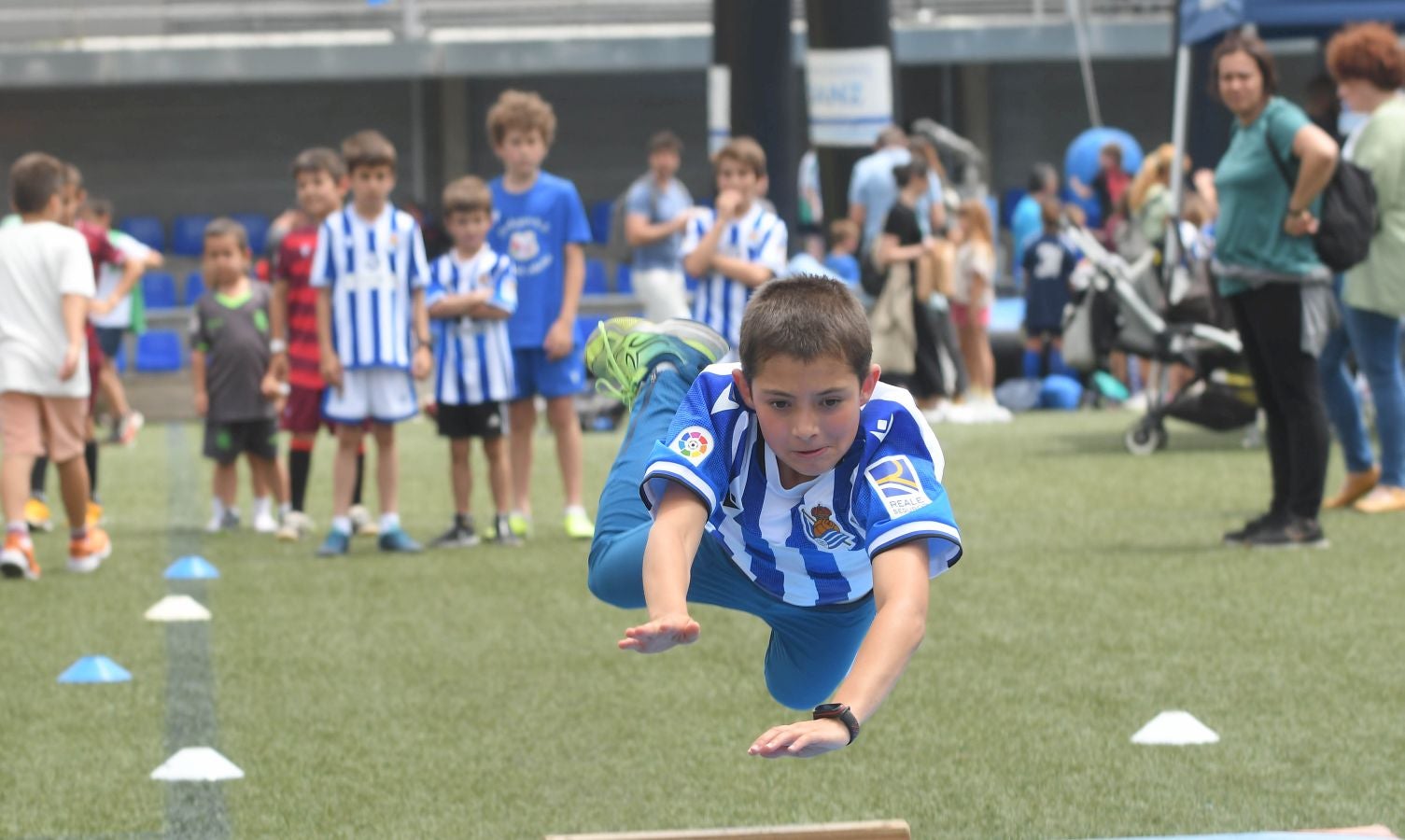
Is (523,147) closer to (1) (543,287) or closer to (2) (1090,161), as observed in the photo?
(1) (543,287)

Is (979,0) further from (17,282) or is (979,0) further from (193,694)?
(193,694)

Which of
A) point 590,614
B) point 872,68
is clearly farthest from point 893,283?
point 590,614

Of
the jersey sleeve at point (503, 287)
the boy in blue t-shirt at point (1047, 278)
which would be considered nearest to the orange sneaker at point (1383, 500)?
the jersey sleeve at point (503, 287)

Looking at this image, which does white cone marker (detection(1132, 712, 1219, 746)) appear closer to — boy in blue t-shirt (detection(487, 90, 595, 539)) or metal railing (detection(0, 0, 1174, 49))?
boy in blue t-shirt (detection(487, 90, 595, 539))

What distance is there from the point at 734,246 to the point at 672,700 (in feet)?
15.1

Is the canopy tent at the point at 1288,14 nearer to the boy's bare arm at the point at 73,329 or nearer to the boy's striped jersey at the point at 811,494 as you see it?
the boy's bare arm at the point at 73,329

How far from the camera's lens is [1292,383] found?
8.20 m

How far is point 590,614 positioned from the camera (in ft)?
23.8

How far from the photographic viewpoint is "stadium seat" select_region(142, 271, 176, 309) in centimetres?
2314

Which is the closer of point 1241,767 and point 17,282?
point 1241,767

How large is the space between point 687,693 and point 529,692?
469mm

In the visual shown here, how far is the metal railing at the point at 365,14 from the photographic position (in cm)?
2528

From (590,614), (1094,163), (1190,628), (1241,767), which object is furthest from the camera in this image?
(1094,163)

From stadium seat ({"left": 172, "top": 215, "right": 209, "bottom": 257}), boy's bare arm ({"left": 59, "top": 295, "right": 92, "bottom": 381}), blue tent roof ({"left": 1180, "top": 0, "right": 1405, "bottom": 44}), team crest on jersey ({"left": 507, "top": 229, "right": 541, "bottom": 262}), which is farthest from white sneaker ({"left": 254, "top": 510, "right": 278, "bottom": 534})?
stadium seat ({"left": 172, "top": 215, "right": 209, "bottom": 257})
